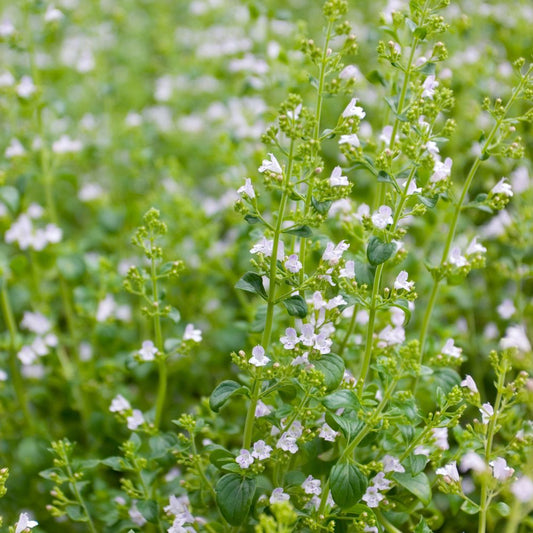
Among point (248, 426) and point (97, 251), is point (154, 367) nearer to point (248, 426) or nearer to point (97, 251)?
point (97, 251)

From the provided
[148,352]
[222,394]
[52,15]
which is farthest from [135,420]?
[52,15]

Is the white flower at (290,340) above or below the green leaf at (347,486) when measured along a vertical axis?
above

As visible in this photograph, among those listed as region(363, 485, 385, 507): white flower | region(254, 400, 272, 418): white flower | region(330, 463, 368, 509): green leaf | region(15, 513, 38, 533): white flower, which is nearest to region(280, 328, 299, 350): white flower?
region(254, 400, 272, 418): white flower

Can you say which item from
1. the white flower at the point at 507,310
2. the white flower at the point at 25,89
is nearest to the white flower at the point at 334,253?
the white flower at the point at 507,310

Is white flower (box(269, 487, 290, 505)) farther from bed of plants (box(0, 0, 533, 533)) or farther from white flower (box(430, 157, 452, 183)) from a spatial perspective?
white flower (box(430, 157, 452, 183))

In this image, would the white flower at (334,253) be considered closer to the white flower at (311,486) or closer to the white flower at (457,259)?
the white flower at (457,259)

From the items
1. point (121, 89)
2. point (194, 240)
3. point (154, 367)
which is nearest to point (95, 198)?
point (194, 240)
